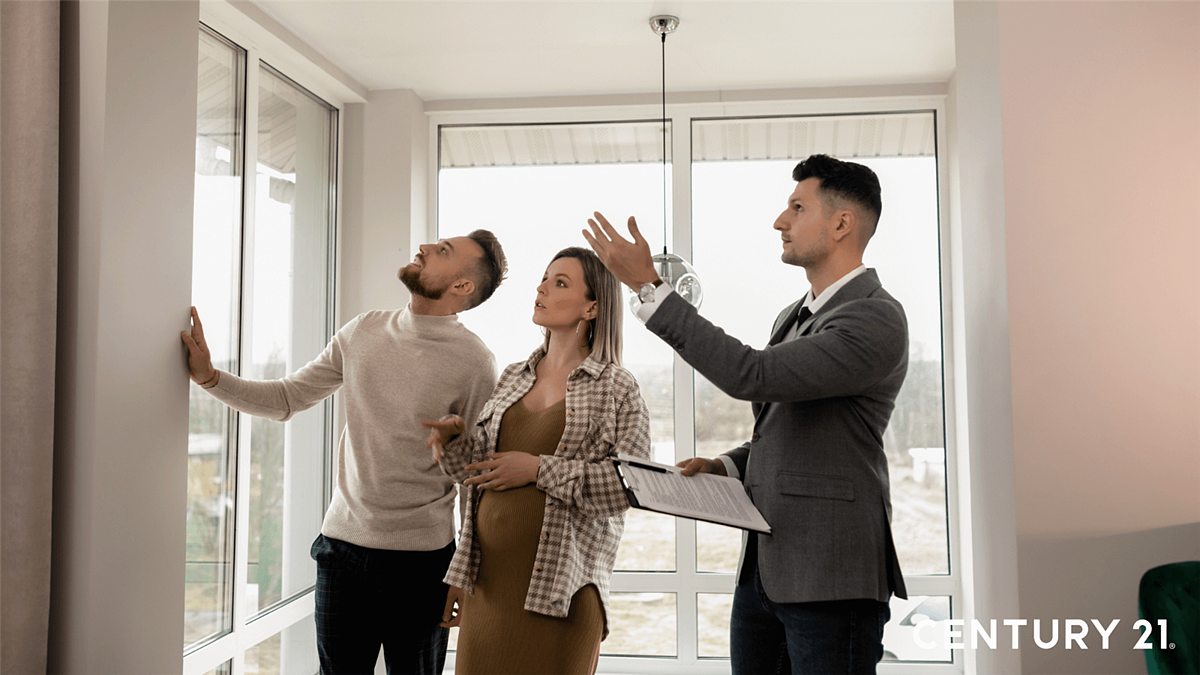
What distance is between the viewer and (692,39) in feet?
10.3

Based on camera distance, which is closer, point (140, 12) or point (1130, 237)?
point (1130, 237)

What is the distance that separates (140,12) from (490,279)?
1025mm

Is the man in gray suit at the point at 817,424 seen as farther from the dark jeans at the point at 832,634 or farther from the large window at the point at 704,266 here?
the large window at the point at 704,266

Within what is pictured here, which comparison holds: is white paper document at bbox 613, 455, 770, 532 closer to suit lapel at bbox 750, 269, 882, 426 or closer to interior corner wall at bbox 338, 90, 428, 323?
suit lapel at bbox 750, 269, 882, 426

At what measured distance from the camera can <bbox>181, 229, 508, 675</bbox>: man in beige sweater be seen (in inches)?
78.2

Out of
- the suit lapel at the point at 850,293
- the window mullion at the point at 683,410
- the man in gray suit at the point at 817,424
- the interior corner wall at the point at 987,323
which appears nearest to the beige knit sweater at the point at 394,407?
the man in gray suit at the point at 817,424

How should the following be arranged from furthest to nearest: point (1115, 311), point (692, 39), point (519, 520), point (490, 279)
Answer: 1. point (692, 39)
2. point (490, 279)
3. point (519, 520)
4. point (1115, 311)

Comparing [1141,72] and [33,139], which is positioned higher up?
[1141,72]

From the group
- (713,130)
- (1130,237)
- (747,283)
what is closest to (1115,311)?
(1130,237)

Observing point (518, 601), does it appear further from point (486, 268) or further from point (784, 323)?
point (486, 268)

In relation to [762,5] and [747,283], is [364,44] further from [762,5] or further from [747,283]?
[747,283]

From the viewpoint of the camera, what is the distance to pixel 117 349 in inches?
59.6

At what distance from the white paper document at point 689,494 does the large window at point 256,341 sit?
5.63ft

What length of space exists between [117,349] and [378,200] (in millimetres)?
2261
